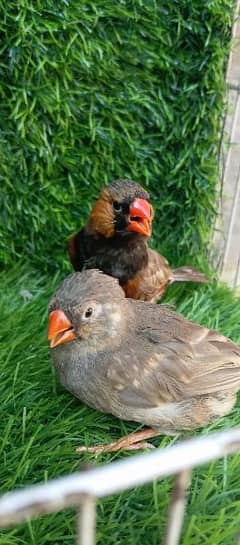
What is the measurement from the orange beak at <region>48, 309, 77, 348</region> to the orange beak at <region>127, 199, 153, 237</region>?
0.43 metres

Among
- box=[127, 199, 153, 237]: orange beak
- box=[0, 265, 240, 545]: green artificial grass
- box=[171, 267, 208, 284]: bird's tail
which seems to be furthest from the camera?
box=[171, 267, 208, 284]: bird's tail

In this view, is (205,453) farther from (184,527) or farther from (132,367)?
(132,367)

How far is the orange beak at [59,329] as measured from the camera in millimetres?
1440

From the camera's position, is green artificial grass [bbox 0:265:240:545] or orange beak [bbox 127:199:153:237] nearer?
green artificial grass [bbox 0:265:240:545]

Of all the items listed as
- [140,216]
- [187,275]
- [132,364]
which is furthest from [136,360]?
[187,275]

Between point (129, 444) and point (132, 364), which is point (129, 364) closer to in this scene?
point (132, 364)

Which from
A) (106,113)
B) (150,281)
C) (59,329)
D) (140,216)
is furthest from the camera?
(106,113)

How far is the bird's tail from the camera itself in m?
2.12

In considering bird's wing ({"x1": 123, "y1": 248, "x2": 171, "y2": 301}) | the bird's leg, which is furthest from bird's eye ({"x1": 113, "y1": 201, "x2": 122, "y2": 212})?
the bird's leg

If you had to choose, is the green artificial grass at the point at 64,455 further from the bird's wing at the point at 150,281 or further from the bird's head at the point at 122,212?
the bird's head at the point at 122,212

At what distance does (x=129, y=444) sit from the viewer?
152 cm

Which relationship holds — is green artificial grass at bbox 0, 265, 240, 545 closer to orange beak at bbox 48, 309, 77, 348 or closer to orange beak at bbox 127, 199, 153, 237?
orange beak at bbox 48, 309, 77, 348

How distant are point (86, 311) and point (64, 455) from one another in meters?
0.33

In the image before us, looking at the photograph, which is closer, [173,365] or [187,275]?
[173,365]
